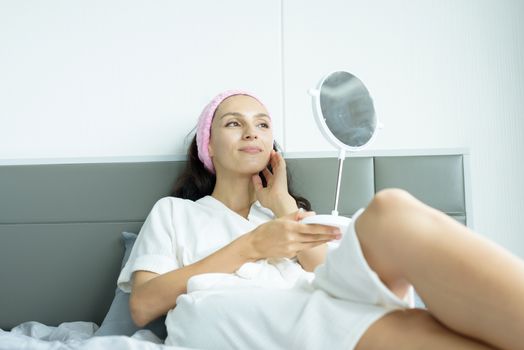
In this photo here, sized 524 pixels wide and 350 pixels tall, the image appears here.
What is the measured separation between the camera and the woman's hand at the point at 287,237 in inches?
53.8

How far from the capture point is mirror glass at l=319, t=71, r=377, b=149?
1.38 metres

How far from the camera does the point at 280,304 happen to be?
1.06m

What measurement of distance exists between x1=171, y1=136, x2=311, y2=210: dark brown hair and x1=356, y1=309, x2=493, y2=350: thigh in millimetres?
1013

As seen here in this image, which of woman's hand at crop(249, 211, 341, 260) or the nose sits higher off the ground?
the nose

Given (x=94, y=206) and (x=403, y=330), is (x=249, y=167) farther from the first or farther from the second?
(x=403, y=330)

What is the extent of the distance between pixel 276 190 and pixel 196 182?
319 millimetres

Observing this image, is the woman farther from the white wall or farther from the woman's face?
the white wall

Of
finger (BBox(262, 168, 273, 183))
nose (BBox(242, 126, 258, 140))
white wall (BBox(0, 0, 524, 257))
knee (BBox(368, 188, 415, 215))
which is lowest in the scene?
knee (BBox(368, 188, 415, 215))

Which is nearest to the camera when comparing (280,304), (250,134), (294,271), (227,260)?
(280,304)

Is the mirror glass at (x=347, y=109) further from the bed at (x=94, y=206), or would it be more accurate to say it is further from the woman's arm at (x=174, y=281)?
the bed at (x=94, y=206)

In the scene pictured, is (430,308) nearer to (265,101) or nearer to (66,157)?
(265,101)

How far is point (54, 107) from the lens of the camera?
2.20 m

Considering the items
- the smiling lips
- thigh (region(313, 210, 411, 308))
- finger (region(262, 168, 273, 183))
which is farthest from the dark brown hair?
thigh (region(313, 210, 411, 308))

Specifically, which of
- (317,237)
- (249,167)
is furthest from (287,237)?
(249,167)
